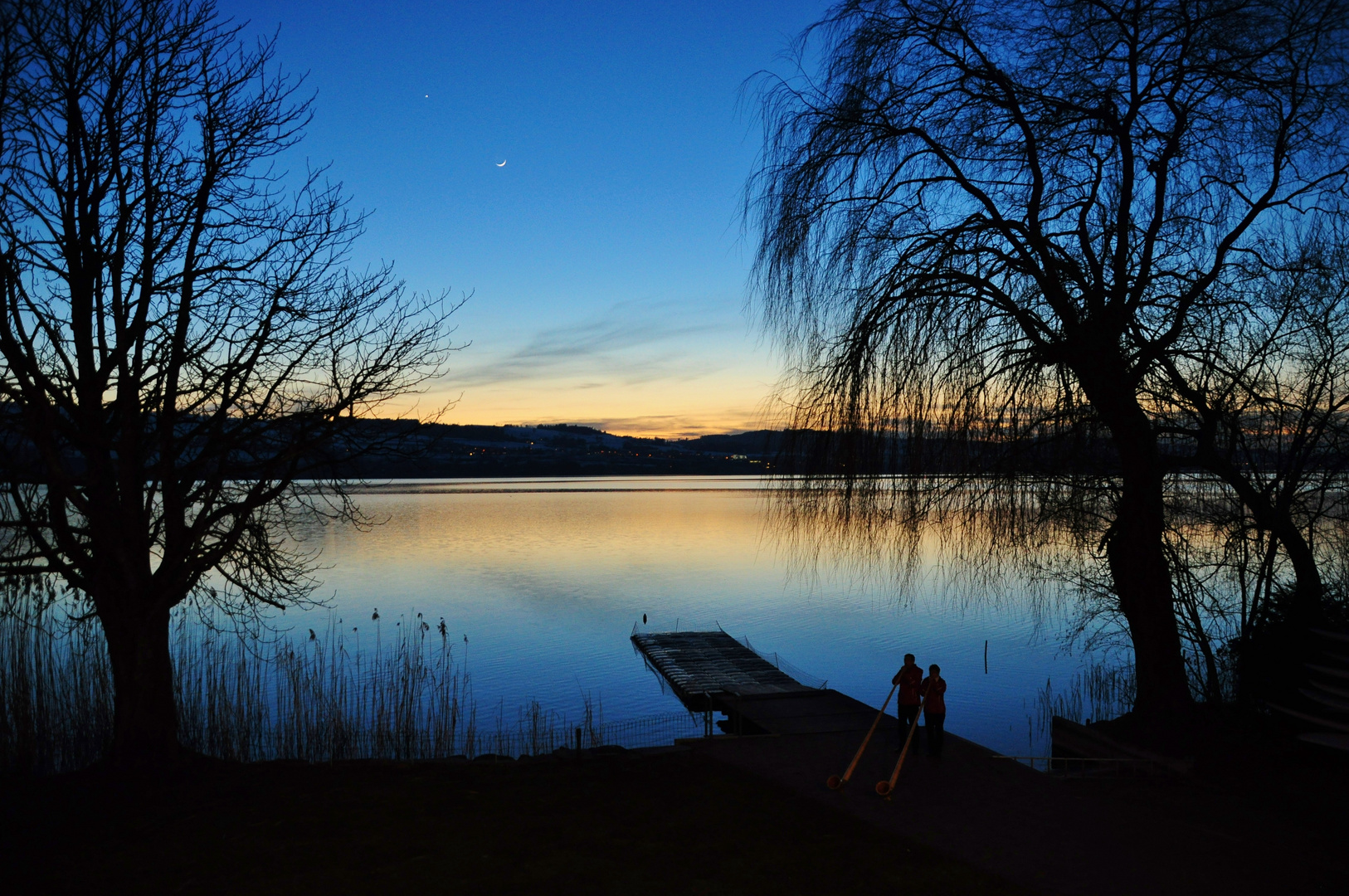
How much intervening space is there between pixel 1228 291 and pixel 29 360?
11791mm

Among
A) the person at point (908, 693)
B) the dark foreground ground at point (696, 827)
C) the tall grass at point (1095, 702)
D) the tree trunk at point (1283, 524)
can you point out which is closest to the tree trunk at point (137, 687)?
the dark foreground ground at point (696, 827)

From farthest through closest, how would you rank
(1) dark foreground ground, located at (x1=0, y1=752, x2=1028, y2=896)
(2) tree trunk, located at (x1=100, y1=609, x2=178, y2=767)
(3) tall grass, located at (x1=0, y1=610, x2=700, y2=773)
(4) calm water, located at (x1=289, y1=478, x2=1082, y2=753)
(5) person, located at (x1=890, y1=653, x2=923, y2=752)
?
(4) calm water, located at (x1=289, y1=478, x2=1082, y2=753)
(3) tall grass, located at (x1=0, y1=610, x2=700, y2=773)
(5) person, located at (x1=890, y1=653, x2=923, y2=752)
(2) tree trunk, located at (x1=100, y1=609, x2=178, y2=767)
(1) dark foreground ground, located at (x1=0, y1=752, x2=1028, y2=896)

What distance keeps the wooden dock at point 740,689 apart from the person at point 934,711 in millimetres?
1939

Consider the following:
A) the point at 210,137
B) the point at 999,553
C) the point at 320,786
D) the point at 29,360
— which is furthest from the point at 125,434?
the point at 999,553

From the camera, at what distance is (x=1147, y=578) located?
9750 millimetres

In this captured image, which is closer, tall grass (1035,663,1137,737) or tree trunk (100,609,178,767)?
tree trunk (100,609,178,767)

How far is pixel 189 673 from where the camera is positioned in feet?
46.0

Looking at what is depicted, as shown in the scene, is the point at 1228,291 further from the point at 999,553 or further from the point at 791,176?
the point at 791,176

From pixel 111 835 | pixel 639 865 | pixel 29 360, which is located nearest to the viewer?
pixel 639 865

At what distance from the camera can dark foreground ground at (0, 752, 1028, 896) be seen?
20.1 feet

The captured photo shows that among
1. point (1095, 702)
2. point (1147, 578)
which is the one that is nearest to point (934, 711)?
point (1147, 578)

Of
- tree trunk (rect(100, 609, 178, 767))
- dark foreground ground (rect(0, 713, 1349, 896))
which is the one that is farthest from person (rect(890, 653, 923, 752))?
tree trunk (rect(100, 609, 178, 767))

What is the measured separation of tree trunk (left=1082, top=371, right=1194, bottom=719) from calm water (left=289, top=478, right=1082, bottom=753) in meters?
2.14

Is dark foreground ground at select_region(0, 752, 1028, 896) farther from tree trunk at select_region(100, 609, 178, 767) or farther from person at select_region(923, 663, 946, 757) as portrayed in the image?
person at select_region(923, 663, 946, 757)
